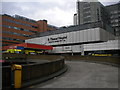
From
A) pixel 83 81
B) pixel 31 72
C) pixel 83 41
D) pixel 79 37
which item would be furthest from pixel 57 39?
pixel 31 72

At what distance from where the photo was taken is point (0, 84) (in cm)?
615

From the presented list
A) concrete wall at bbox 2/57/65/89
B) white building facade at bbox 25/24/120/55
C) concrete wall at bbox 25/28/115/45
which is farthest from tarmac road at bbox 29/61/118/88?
concrete wall at bbox 25/28/115/45

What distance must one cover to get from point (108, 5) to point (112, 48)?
74329 mm

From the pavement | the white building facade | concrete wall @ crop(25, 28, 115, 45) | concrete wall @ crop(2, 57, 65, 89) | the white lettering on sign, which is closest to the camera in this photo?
concrete wall @ crop(2, 57, 65, 89)

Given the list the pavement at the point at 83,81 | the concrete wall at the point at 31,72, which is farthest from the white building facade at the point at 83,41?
the concrete wall at the point at 31,72

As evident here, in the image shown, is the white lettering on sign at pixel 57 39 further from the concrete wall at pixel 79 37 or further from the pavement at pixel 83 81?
the pavement at pixel 83 81

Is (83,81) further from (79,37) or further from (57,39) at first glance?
(57,39)

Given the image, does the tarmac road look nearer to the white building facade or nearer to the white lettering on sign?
the white building facade

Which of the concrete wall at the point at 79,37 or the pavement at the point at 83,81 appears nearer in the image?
the pavement at the point at 83,81

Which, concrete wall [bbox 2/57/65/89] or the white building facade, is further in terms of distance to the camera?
the white building facade

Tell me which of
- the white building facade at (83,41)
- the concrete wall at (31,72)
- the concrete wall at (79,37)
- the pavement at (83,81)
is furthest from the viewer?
the concrete wall at (79,37)

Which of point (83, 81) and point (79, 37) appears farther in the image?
point (79, 37)

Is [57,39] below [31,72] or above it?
above

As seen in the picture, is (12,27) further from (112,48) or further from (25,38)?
(112,48)
